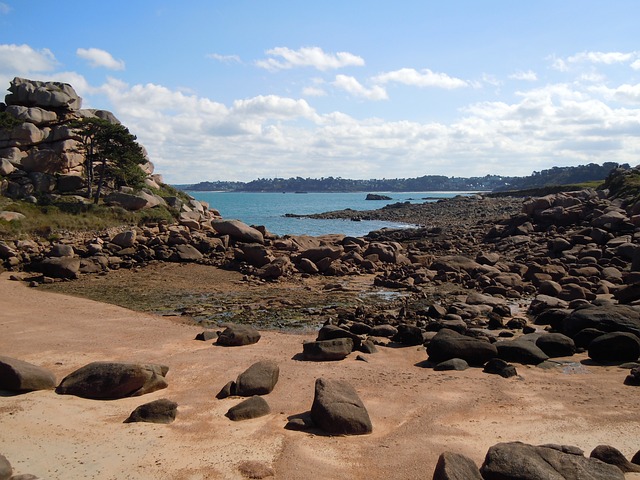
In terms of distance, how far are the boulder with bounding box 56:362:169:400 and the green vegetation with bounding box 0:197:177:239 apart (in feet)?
77.7

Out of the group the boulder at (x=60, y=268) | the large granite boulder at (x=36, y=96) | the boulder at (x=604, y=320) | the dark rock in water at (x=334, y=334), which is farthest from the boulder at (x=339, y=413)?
the large granite boulder at (x=36, y=96)

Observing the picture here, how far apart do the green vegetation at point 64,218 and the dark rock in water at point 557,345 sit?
27.7 metres

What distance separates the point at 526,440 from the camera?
9031 millimetres

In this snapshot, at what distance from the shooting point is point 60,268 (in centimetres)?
2620

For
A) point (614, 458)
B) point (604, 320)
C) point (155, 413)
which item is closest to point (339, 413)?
point (155, 413)

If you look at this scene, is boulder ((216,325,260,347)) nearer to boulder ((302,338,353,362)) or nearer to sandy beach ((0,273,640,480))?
sandy beach ((0,273,640,480))

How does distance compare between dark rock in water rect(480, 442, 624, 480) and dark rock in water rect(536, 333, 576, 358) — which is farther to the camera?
dark rock in water rect(536, 333, 576, 358)

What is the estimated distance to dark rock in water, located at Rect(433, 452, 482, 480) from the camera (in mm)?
7047

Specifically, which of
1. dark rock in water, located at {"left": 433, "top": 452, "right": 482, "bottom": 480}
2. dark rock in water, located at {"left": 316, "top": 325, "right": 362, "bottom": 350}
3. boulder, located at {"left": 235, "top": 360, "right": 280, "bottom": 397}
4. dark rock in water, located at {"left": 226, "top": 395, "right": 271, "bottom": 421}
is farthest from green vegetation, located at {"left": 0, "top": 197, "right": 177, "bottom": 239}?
dark rock in water, located at {"left": 433, "top": 452, "right": 482, "bottom": 480}

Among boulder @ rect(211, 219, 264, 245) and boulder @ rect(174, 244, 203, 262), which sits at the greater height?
boulder @ rect(211, 219, 264, 245)

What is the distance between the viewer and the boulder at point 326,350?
46.0ft

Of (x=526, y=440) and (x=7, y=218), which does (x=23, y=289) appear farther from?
(x=526, y=440)

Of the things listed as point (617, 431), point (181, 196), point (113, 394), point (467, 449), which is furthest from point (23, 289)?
point (181, 196)

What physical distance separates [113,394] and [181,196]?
4080 centimetres
